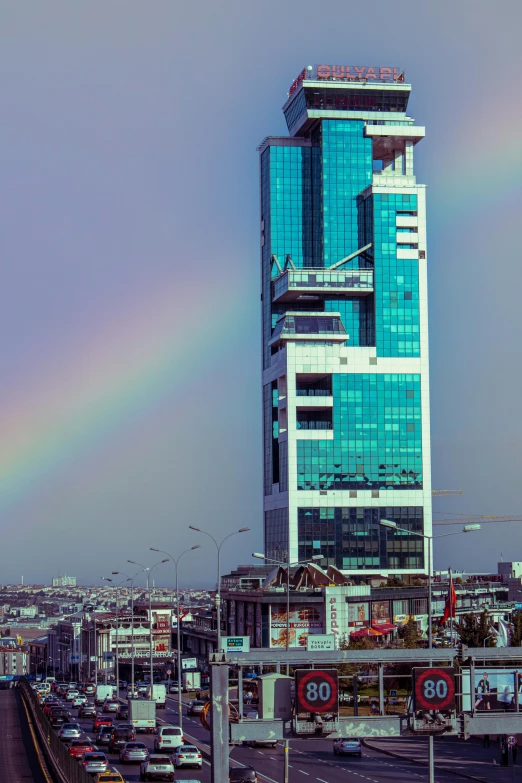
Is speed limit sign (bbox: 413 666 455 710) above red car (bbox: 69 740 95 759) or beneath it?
above

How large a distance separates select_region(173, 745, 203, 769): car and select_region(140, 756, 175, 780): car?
19.4 ft

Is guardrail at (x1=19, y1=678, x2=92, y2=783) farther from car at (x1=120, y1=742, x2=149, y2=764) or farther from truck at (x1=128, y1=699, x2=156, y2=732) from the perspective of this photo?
truck at (x1=128, y1=699, x2=156, y2=732)

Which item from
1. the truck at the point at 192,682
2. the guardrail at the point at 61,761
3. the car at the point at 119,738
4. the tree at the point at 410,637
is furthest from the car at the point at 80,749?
the truck at the point at 192,682

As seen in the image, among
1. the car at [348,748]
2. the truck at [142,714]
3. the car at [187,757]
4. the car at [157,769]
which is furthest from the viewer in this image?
the truck at [142,714]

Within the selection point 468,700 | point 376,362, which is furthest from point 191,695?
point 468,700

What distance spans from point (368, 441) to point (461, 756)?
376 feet

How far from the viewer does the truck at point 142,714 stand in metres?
99.3

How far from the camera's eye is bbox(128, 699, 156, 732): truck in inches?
3910

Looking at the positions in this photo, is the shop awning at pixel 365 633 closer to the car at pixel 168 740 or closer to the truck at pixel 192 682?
the truck at pixel 192 682

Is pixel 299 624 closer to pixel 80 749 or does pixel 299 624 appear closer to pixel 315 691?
pixel 80 749

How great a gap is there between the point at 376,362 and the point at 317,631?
161ft

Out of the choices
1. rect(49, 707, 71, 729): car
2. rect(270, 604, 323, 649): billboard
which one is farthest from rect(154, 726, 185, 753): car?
rect(270, 604, 323, 649): billboard

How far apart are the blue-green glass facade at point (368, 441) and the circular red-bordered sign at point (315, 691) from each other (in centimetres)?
15850

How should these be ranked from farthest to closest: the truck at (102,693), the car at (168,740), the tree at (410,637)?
the truck at (102,693)
the tree at (410,637)
the car at (168,740)
